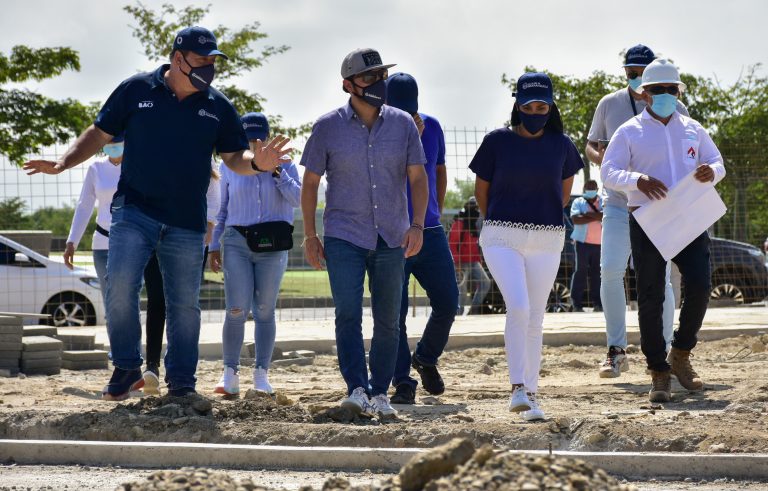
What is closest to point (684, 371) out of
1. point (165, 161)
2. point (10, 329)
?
point (165, 161)

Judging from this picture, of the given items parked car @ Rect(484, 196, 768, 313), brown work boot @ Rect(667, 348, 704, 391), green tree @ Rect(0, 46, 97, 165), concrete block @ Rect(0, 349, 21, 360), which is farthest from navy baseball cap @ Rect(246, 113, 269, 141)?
green tree @ Rect(0, 46, 97, 165)

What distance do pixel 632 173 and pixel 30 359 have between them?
5614mm

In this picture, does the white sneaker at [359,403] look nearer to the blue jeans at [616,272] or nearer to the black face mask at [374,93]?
the black face mask at [374,93]

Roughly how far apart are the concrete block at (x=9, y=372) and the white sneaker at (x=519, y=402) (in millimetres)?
5025

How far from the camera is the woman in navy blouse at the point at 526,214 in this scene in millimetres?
7152

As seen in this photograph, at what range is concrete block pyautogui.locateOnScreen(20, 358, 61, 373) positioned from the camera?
1062cm

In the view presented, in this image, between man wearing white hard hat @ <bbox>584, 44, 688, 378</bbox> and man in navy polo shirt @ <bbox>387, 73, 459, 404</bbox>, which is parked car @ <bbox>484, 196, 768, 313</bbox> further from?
man in navy polo shirt @ <bbox>387, 73, 459, 404</bbox>

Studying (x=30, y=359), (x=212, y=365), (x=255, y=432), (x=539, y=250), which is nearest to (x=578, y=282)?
(x=212, y=365)

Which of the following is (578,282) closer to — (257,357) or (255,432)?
(257,357)

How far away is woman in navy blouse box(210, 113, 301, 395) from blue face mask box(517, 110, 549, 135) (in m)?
1.88

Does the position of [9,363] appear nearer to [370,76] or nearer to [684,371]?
[370,76]

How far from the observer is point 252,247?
27.1 feet

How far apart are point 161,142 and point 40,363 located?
417 centimetres

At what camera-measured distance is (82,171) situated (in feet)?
51.2
